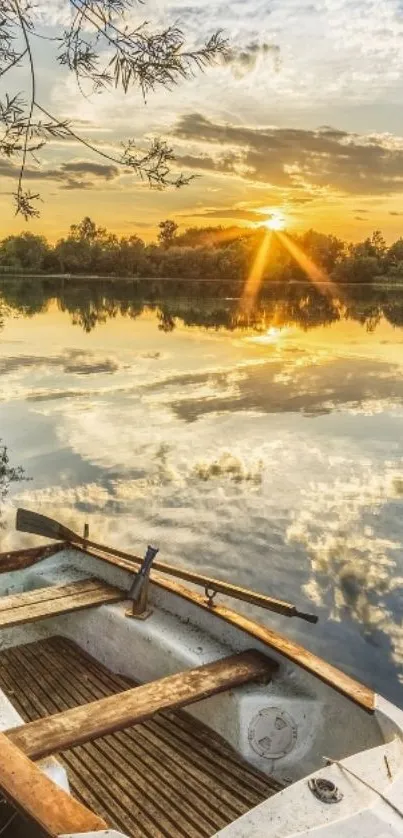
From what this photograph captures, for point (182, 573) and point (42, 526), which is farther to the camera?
point (42, 526)

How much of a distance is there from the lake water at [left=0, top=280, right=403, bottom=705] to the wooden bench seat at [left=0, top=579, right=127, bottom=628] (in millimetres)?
2594

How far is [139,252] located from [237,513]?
12318 centimetres

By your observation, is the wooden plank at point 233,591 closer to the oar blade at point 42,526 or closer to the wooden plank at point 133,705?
the wooden plank at point 133,705

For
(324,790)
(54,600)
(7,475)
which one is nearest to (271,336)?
(7,475)

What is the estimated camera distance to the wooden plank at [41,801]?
11.4ft

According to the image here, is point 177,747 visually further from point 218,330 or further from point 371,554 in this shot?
point 218,330

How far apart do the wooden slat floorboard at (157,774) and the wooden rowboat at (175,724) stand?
0.04 ft

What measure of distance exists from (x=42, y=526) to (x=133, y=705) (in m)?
3.74

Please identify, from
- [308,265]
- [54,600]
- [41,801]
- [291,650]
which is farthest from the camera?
[308,265]

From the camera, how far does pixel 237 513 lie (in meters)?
12.6

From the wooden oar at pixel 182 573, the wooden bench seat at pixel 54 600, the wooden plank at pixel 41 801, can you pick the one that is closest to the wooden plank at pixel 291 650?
the wooden oar at pixel 182 573

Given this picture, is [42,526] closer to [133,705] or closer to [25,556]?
[25,556]

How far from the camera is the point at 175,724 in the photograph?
5.88m

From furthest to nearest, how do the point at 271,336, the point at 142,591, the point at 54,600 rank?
the point at 271,336
the point at 54,600
the point at 142,591
